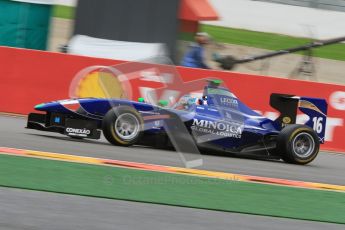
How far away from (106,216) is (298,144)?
5.31 meters

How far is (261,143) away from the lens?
1102 centimetres

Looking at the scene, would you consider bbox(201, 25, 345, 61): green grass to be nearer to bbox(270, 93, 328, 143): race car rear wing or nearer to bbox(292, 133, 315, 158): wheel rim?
bbox(270, 93, 328, 143): race car rear wing

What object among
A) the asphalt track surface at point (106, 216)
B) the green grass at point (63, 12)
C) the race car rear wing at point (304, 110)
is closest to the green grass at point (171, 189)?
the asphalt track surface at point (106, 216)

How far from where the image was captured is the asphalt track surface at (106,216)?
19.4 ft

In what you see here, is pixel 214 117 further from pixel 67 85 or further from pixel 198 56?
pixel 198 56

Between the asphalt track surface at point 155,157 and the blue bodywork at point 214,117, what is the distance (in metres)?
0.26

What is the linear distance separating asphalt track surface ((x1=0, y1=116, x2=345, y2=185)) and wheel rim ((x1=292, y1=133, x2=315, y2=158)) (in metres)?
0.19

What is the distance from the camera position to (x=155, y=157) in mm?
9977

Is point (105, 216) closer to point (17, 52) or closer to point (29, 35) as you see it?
point (17, 52)

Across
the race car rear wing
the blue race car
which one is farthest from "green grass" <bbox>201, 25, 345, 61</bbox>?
the blue race car

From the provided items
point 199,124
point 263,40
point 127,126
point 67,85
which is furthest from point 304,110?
point 263,40

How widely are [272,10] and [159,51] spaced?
1066 cm

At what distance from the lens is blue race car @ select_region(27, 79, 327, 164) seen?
10.4 metres

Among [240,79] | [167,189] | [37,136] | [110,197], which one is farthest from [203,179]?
[240,79]
